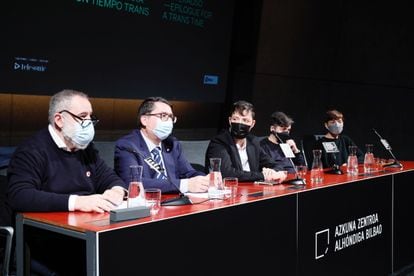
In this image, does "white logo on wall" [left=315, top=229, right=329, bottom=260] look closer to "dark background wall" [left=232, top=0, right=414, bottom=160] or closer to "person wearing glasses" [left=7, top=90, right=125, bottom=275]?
"person wearing glasses" [left=7, top=90, right=125, bottom=275]

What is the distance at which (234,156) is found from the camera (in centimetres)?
308

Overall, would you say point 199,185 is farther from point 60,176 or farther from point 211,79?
point 211,79

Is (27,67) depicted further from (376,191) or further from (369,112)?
(369,112)

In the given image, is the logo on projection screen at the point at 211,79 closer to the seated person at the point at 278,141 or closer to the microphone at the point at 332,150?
the seated person at the point at 278,141

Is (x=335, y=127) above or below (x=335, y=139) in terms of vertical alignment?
above

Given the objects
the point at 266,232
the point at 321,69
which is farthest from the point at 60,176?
the point at 321,69

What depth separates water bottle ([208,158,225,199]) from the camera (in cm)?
218

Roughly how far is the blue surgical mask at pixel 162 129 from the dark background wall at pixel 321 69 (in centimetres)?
266

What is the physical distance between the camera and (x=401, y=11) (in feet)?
18.4

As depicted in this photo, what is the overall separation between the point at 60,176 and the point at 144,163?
21.8 inches

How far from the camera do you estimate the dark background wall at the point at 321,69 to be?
5.45 metres

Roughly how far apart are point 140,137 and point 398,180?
6.06ft

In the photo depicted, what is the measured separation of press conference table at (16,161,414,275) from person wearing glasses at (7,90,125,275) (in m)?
0.06

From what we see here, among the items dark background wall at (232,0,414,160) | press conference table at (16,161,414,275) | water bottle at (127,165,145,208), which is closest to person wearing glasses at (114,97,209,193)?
press conference table at (16,161,414,275)
